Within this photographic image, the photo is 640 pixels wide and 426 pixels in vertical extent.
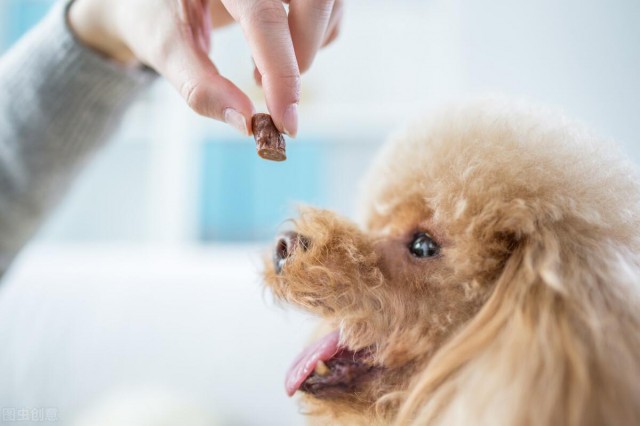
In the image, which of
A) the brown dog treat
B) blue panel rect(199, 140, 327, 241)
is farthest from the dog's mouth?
blue panel rect(199, 140, 327, 241)

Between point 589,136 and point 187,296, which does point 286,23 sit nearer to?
point 589,136

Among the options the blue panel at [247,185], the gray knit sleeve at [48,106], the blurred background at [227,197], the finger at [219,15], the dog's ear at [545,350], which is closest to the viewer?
the dog's ear at [545,350]

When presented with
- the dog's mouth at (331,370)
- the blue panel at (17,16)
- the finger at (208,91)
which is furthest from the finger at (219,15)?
the blue panel at (17,16)

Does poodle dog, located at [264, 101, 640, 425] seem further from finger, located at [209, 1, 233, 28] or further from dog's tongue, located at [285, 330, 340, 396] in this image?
finger, located at [209, 1, 233, 28]

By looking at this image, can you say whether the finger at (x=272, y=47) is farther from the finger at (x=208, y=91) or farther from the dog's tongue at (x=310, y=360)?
the dog's tongue at (x=310, y=360)

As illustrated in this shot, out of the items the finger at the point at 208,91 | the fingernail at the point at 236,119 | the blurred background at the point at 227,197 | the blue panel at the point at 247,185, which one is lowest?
the blue panel at the point at 247,185

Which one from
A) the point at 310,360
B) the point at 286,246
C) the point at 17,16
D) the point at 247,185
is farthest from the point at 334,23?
the point at 17,16

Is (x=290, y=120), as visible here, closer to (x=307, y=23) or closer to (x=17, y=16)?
(x=307, y=23)
